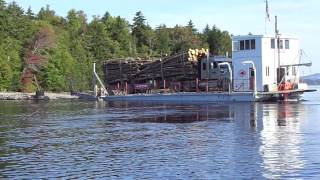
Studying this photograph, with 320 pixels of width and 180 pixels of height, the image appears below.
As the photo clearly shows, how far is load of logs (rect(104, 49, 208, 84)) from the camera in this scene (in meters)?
74.1

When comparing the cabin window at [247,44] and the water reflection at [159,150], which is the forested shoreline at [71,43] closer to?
the cabin window at [247,44]

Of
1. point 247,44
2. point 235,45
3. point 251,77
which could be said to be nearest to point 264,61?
point 251,77

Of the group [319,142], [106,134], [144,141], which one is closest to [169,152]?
[144,141]

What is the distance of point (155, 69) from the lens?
7912 centimetres

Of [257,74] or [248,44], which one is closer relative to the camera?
[257,74]

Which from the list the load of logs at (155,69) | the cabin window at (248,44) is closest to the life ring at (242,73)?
the cabin window at (248,44)

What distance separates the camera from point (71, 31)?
150 m

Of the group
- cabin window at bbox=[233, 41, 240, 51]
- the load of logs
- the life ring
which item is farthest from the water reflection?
the load of logs

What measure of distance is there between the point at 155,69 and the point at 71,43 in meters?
65.4

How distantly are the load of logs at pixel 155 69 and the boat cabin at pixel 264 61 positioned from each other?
9.44 metres

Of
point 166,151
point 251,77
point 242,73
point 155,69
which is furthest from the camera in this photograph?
point 155,69

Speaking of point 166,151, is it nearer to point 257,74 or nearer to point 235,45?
point 257,74

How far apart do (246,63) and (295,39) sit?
669cm

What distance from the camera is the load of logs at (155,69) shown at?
7412 centimetres
